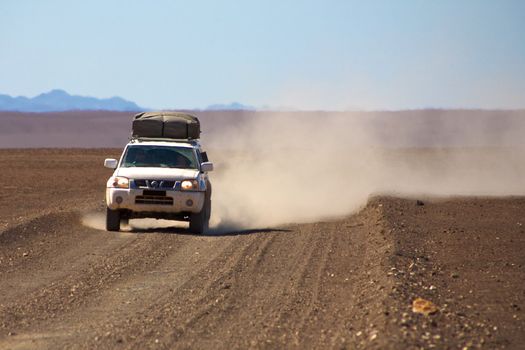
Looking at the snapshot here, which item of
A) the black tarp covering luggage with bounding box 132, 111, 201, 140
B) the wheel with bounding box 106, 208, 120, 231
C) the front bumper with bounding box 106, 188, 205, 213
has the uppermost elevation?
the black tarp covering luggage with bounding box 132, 111, 201, 140

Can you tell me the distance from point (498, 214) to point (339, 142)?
48338 mm

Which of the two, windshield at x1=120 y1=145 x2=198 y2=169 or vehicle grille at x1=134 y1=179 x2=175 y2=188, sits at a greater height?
windshield at x1=120 y1=145 x2=198 y2=169

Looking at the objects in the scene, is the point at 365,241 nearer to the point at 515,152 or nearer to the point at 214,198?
the point at 214,198

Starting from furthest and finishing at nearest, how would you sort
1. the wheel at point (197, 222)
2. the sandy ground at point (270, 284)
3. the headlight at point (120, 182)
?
the wheel at point (197, 222), the headlight at point (120, 182), the sandy ground at point (270, 284)

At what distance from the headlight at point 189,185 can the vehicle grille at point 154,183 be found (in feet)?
0.61

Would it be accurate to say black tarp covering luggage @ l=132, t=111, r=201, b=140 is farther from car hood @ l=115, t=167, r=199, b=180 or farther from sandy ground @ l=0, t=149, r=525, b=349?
car hood @ l=115, t=167, r=199, b=180

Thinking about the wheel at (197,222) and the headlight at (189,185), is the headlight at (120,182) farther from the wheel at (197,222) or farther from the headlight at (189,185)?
the wheel at (197,222)

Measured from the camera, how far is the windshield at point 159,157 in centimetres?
2242

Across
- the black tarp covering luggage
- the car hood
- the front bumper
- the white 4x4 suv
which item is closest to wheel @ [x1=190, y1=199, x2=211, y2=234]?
the white 4x4 suv

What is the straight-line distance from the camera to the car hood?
21.4 metres

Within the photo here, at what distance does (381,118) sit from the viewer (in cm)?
14525

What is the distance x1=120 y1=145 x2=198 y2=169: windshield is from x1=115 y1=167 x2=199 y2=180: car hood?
43 cm

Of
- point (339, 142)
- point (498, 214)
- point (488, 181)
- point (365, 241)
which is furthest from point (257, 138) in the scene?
point (365, 241)

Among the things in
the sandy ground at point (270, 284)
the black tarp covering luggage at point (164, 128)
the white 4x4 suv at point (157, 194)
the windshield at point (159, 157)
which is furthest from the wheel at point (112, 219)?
the black tarp covering luggage at point (164, 128)
